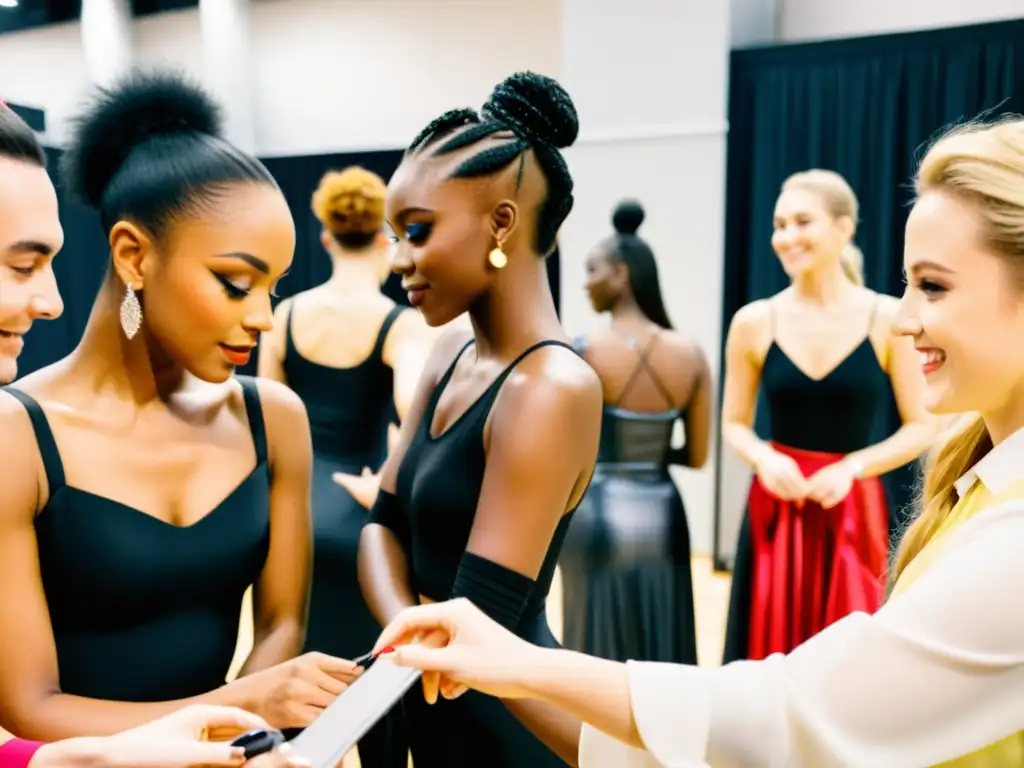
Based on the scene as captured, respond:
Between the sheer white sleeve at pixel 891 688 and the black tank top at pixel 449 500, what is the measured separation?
317 millimetres

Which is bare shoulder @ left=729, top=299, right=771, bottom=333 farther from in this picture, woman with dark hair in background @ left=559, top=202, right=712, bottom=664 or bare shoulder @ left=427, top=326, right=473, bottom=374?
bare shoulder @ left=427, top=326, right=473, bottom=374

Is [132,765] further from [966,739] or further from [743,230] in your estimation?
[743,230]

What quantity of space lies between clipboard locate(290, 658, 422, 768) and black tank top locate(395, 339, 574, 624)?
241mm

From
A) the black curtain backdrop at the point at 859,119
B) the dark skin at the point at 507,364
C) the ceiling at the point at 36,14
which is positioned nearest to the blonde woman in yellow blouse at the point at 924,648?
the dark skin at the point at 507,364

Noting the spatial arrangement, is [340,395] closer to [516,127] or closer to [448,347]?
[448,347]

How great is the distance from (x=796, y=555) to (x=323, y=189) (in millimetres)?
1592

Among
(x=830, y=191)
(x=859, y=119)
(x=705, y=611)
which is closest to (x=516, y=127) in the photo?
(x=830, y=191)

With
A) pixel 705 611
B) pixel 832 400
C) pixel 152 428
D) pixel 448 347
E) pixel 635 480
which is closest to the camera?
pixel 152 428

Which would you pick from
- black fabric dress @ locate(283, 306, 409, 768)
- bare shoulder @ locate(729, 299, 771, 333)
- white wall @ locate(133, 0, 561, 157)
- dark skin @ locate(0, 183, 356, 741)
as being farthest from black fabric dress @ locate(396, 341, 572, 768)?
white wall @ locate(133, 0, 561, 157)

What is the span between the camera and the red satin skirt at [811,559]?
2219 millimetres

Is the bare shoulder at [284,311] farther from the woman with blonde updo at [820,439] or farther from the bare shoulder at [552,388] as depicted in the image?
the woman with blonde updo at [820,439]

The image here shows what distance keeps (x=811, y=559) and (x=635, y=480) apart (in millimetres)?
513

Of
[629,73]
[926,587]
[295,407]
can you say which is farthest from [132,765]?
[629,73]

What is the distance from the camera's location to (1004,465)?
86cm
